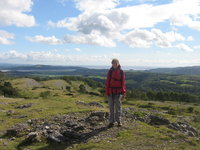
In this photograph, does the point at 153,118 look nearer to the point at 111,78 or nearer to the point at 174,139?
the point at 174,139

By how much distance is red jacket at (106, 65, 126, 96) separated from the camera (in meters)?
12.4

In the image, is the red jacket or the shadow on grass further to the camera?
the red jacket

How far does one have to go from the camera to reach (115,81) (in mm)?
12484

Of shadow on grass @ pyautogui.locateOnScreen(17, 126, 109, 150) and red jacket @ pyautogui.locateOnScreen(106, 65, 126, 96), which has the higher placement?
red jacket @ pyautogui.locateOnScreen(106, 65, 126, 96)

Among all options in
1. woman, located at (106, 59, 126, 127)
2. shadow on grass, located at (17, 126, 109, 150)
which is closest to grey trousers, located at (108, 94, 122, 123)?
woman, located at (106, 59, 126, 127)

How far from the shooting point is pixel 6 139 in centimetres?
1176

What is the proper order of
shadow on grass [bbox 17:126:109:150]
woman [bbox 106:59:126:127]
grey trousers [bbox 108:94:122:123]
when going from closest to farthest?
1. shadow on grass [bbox 17:126:109:150]
2. woman [bbox 106:59:126:127]
3. grey trousers [bbox 108:94:122:123]

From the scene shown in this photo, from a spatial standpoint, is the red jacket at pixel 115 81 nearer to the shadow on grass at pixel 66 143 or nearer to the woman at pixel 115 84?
the woman at pixel 115 84

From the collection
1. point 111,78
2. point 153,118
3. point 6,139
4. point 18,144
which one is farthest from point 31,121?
point 153,118

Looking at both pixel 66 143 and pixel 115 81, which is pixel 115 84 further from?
pixel 66 143

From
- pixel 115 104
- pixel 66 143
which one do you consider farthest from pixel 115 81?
pixel 66 143

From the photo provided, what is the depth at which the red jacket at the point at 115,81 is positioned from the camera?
1238cm

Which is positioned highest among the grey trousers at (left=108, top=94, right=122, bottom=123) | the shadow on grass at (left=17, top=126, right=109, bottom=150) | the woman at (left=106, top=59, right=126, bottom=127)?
the woman at (left=106, top=59, right=126, bottom=127)

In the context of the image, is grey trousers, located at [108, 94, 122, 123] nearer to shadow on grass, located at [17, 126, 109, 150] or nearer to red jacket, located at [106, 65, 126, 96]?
red jacket, located at [106, 65, 126, 96]
